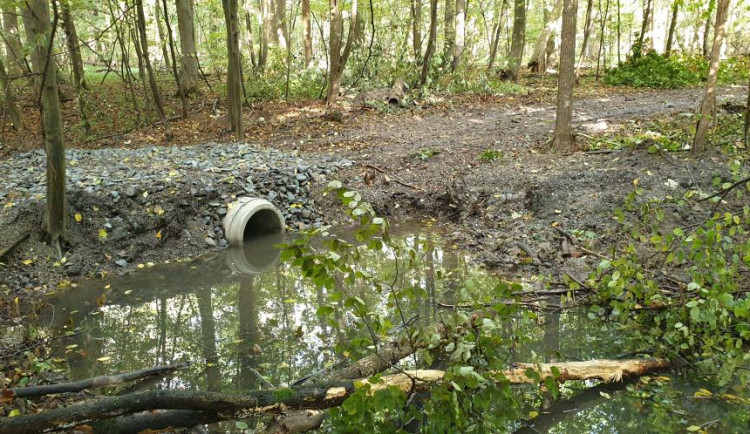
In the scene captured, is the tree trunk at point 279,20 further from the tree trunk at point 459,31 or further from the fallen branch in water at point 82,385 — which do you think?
the fallen branch in water at point 82,385

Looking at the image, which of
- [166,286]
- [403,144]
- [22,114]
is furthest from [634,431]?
[22,114]

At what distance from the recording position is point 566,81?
9.06 m

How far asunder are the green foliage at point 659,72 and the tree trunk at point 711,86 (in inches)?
371

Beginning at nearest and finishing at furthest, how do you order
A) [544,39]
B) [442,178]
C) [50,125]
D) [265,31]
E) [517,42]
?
[50,125] → [442,178] → [517,42] → [544,39] → [265,31]

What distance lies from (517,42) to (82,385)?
16708 millimetres

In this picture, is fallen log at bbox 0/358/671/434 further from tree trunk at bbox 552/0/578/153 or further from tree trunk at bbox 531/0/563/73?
tree trunk at bbox 531/0/563/73

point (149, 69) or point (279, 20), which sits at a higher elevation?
point (279, 20)

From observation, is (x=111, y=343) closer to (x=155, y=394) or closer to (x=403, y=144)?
(x=155, y=394)

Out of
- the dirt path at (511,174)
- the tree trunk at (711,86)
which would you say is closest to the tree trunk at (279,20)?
the dirt path at (511,174)

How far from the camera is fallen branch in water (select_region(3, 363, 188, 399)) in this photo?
3.14 metres

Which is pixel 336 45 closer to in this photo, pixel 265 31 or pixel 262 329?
pixel 265 31

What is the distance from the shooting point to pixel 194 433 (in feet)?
10.8

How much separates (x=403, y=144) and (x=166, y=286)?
601 cm

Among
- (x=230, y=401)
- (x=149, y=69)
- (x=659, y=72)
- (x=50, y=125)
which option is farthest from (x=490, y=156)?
(x=659, y=72)
